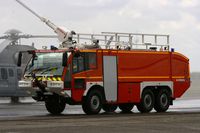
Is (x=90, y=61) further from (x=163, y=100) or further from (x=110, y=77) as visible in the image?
(x=163, y=100)

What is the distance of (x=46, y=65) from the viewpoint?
76.0ft

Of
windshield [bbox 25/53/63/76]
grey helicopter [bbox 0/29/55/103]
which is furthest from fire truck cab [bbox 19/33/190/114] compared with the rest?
grey helicopter [bbox 0/29/55/103]

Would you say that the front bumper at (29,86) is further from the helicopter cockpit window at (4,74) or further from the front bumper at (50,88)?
the helicopter cockpit window at (4,74)

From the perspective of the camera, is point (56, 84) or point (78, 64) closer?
point (56, 84)

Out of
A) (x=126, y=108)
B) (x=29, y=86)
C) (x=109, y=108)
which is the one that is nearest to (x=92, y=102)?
(x=29, y=86)

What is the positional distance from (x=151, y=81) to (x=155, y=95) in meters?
0.86

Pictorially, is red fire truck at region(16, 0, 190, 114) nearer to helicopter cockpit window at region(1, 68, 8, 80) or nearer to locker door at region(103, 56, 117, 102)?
locker door at region(103, 56, 117, 102)

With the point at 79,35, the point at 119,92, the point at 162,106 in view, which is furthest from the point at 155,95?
the point at 79,35

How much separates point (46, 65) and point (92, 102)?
7.41 feet

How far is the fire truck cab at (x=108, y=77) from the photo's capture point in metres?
22.9

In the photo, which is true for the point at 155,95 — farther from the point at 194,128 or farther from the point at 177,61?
the point at 194,128

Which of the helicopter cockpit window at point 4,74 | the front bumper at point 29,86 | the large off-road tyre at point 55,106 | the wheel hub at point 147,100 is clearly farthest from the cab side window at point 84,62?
the helicopter cockpit window at point 4,74

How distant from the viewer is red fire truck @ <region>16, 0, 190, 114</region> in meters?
22.9

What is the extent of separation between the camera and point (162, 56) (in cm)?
2633
